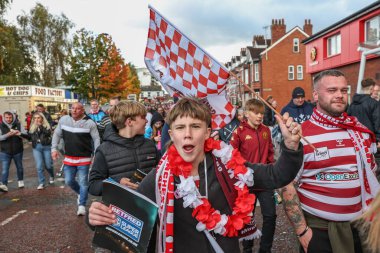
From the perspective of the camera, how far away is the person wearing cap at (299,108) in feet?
19.1

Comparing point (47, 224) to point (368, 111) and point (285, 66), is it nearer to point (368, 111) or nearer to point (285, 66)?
point (368, 111)

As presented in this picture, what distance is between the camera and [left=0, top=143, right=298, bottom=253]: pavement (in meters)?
4.78

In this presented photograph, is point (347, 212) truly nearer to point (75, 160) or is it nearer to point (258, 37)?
point (75, 160)

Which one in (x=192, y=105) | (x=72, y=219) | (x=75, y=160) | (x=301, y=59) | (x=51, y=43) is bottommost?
(x=72, y=219)

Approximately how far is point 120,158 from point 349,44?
18.9m

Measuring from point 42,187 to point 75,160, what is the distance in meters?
2.76

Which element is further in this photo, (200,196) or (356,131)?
(356,131)

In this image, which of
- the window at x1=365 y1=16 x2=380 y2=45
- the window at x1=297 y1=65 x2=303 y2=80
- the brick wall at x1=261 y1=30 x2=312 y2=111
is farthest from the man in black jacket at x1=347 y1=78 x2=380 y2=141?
the window at x1=297 y1=65 x2=303 y2=80

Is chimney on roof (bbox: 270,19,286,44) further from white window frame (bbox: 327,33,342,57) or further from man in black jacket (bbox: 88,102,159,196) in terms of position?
man in black jacket (bbox: 88,102,159,196)

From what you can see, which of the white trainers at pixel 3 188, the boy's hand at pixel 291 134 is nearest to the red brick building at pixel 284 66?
the white trainers at pixel 3 188

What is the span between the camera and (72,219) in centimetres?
599

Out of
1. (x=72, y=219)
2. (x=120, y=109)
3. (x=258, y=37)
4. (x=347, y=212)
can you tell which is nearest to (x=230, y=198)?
(x=347, y=212)

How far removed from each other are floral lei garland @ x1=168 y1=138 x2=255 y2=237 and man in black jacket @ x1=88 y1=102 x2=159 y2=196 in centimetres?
125

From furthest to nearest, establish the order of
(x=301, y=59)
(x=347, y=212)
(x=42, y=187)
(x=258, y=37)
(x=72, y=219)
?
(x=258, y=37)
(x=301, y=59)
(x=42, y=187)
(x=72, y=219)
(x=347, y=212)
